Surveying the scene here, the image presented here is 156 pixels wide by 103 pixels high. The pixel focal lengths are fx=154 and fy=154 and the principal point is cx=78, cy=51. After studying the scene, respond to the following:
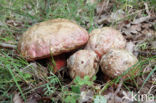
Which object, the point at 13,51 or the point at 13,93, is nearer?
the point at 13,93

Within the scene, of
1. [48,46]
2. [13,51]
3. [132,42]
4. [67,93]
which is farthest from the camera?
[132,42]

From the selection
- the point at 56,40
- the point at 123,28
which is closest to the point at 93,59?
the point at 56,40

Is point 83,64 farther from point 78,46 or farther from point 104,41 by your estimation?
point 104,41

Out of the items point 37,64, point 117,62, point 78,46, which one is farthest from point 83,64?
point 37,64

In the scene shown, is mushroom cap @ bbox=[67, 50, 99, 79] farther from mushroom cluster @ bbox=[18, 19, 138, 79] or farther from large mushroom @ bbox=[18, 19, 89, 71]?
large mushroom @ bbox=[18, 19, 89, 71]

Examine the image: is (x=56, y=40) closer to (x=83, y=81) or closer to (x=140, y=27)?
(x=83, y=81)

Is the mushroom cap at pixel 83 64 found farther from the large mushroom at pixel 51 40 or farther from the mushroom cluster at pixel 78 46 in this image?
the large mushroom at pixel 51 40

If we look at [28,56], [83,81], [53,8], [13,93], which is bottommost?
[13,93]
